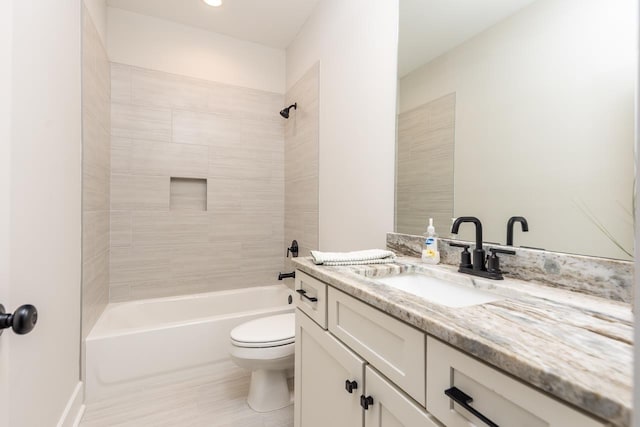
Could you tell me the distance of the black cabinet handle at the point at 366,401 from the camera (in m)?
0.79

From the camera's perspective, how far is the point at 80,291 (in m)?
1.68

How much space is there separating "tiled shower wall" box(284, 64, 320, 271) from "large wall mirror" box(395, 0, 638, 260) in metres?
0.95

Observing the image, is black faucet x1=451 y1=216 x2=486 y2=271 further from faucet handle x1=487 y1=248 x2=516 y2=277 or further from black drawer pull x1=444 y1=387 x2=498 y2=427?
black drawer pull x1=444 y1=387 x2=498 y2=427

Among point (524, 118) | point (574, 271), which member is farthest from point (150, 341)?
point (524, 118)

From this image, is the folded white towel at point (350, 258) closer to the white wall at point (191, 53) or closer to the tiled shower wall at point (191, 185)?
the tiled shower wall at point (191, 185)

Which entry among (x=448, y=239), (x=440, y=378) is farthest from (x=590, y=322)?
(x=448, y=239)

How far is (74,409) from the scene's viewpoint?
1567mm

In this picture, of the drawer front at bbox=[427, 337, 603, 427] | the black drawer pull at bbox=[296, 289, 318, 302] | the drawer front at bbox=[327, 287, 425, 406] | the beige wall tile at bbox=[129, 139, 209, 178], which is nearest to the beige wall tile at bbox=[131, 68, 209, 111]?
the beige wall tile at bbox=[129, 139, 209, 178]

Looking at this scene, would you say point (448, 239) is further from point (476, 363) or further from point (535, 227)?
point (476, 363)

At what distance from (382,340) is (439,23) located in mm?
1429

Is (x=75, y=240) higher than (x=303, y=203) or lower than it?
lower

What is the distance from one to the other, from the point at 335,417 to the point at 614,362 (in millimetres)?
804

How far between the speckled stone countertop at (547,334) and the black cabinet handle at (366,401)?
0.85 ft

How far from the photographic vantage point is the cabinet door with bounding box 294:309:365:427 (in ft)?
2.88
